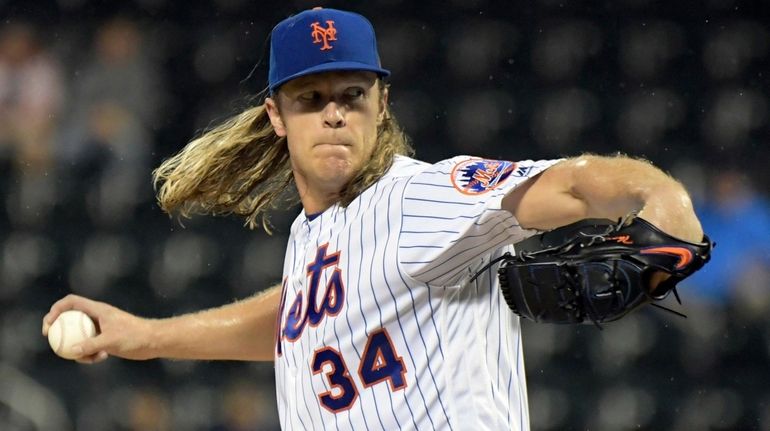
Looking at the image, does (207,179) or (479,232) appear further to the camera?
(207,179)

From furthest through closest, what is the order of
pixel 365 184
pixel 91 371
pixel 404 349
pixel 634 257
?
pixel 91 371 → pixel 365 184 → pixel 404 349 → pixel 634 257

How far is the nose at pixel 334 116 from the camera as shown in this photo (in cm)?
210

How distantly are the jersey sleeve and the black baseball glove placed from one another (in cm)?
10

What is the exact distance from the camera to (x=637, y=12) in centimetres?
432

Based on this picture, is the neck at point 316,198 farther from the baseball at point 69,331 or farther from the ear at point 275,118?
the baseball at point 69,331

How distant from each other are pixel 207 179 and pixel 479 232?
99cm

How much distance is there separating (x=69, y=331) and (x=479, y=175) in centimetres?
106

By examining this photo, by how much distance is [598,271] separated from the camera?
1.51 metres

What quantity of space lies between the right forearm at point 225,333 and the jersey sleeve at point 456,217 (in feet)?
2.31

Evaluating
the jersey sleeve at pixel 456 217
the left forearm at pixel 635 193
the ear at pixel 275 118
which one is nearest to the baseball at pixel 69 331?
the ear at pixel 275 118

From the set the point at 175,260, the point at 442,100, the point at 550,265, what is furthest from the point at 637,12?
the point at 550,265

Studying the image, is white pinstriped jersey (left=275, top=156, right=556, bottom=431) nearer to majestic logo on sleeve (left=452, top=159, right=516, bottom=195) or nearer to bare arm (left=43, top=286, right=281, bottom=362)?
majestic logo on sleeve (left=452, top=159, right=516, bottom=195)

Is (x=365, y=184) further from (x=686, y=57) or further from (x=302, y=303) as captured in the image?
(x=686, y=57)

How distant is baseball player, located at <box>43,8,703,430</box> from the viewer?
171 centimetres
